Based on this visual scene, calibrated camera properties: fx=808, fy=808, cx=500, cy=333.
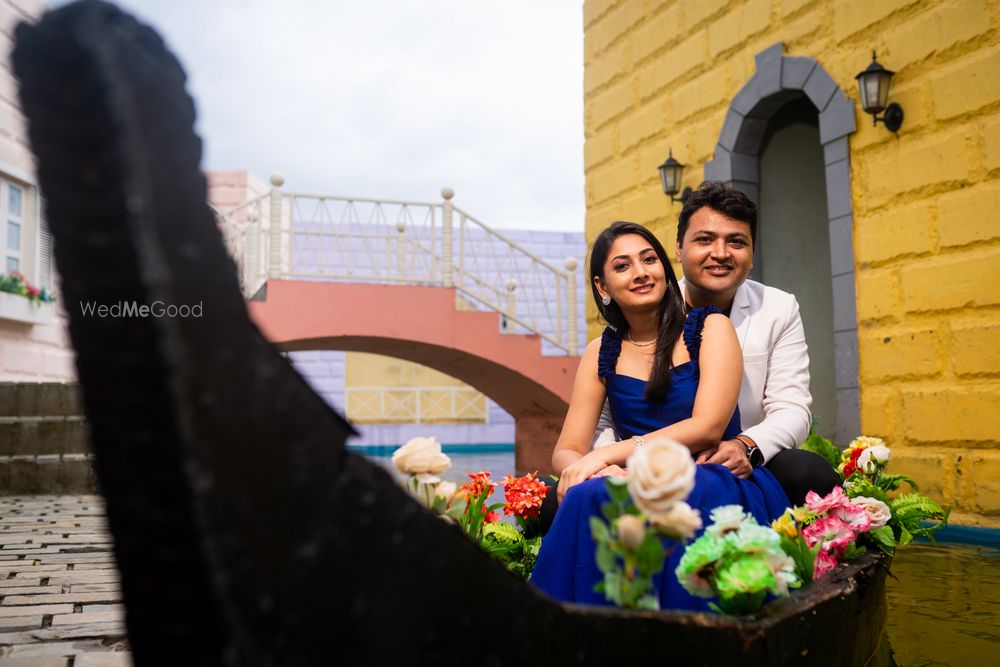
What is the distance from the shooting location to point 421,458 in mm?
1568

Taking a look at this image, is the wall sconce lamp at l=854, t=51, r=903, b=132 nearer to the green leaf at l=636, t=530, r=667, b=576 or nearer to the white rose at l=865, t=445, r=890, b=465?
the white rose at l=865, t=445, r=890, b=465

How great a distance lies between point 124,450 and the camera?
81 centimetres

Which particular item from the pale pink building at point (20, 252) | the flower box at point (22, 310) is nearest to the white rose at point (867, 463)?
the pale pink building at point (20, 252)

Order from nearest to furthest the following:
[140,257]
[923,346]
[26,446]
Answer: [140,257], [923,346], [26,446]

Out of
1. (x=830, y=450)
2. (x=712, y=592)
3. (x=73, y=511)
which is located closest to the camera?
(x=712, y=592)

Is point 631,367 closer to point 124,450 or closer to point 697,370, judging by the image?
point 697,370

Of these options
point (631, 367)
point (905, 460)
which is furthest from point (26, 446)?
point (905, 460)

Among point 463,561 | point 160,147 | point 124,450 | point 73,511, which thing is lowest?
point 73,511

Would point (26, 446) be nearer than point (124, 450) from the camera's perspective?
No

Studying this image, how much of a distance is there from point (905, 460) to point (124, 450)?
4851 mm

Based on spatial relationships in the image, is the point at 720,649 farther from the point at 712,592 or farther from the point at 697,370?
the point at 697,370

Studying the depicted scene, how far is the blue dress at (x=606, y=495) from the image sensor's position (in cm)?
185

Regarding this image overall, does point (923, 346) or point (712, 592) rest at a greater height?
point (923, 346)

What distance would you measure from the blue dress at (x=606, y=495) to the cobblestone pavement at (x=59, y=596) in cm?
95
